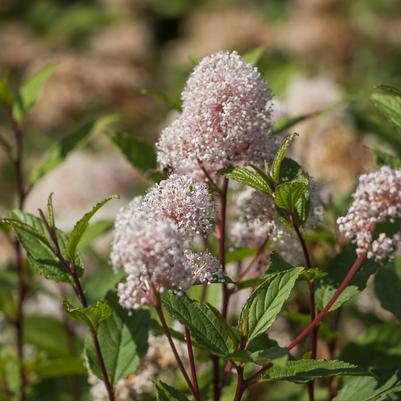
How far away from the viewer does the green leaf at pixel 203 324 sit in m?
0.88

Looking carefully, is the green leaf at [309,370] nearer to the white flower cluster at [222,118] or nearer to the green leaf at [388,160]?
the white flower cluster at [222,118]

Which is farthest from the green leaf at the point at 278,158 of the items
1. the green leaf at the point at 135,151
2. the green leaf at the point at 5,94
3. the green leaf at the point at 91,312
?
the green leaf at the point at 5,94

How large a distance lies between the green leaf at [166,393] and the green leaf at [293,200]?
227 millimetres

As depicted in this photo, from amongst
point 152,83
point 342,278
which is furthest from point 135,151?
point 152,83

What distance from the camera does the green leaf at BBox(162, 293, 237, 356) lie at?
885 mm

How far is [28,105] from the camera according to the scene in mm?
1562

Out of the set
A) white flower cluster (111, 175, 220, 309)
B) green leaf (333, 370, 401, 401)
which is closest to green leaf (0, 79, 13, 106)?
white flower cluster (111, 175, 220, 309)

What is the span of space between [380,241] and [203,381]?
483mm

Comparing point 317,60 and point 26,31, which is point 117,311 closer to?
point 317,60

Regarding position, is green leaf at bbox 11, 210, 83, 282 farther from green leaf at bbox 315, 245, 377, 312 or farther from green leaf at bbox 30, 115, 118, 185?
green leaf at bbox 30, 115, 118, 185

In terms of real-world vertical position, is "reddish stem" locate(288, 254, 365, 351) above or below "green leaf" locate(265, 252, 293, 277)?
below

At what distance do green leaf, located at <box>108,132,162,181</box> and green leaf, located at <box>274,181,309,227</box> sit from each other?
0.39m

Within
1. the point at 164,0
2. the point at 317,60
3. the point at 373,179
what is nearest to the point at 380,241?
the point at 373,179

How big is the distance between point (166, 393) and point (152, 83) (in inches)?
128
